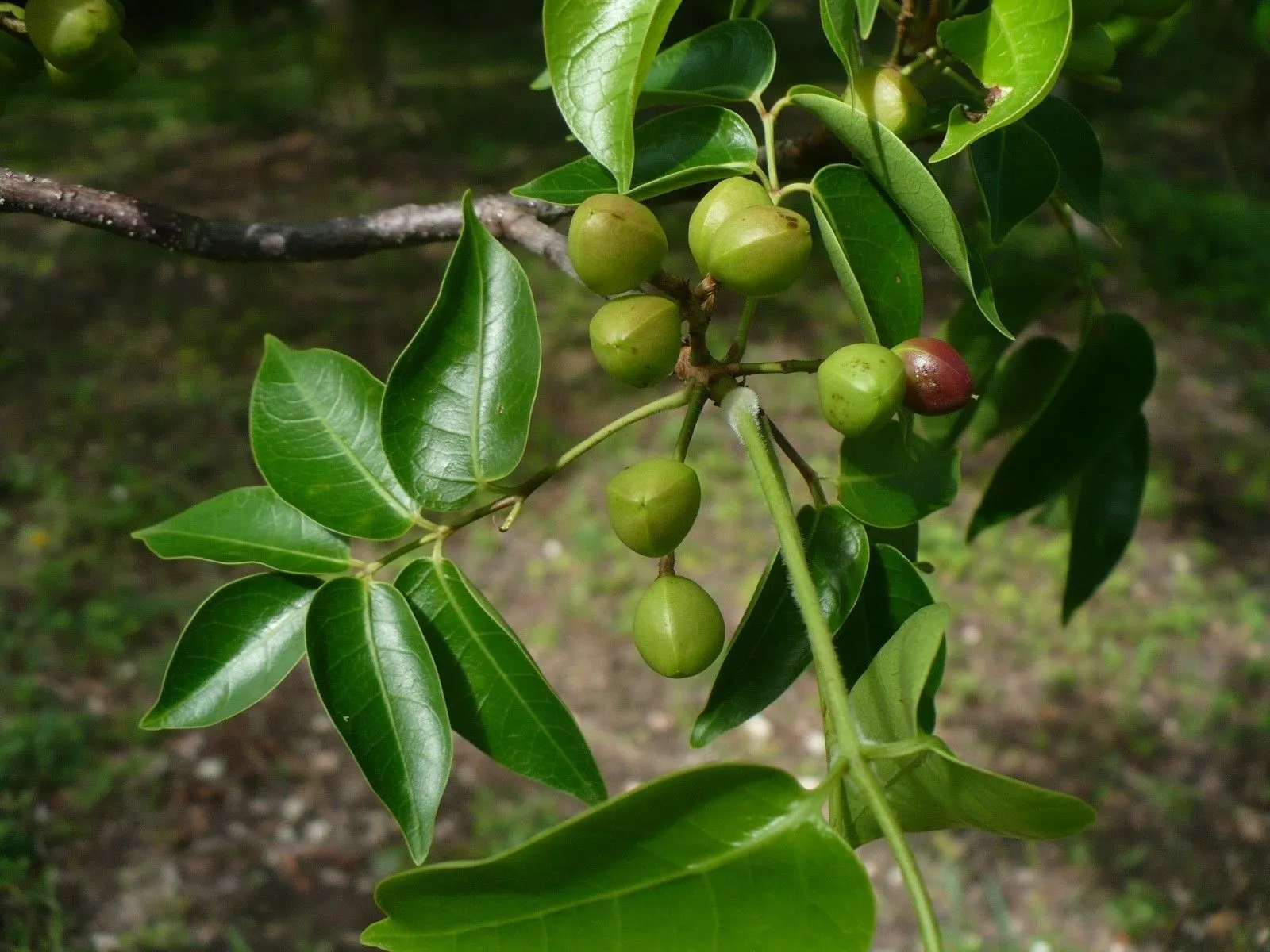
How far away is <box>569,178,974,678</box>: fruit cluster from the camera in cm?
71

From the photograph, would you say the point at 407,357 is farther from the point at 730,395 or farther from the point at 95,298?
the point at 95,298

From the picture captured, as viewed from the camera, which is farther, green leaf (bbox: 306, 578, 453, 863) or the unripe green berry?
the unripe green berry

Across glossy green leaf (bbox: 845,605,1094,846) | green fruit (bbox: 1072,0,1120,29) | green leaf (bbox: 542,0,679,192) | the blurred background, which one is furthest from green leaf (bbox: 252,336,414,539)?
the blurred background

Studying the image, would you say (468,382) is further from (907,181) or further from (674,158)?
(907,181)

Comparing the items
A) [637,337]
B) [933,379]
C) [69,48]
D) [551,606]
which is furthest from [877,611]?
[551,606]

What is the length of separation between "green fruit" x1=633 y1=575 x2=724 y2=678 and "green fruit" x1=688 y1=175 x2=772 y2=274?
0.80 ft

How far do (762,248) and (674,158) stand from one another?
139mm

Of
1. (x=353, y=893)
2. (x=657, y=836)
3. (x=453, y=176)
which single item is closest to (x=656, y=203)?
(x=657, y=836)

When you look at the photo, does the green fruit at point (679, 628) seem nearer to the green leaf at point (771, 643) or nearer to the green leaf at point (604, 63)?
the green leaf at point (771, 643)

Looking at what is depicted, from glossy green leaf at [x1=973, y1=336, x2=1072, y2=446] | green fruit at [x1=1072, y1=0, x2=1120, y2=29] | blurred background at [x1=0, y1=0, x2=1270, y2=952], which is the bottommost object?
blurred background at [x1=0, y1=0, x2=1270, y2=952]

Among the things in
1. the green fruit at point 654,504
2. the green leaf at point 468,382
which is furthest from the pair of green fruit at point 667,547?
the green leaf at point 468,382

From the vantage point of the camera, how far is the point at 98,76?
0.91m

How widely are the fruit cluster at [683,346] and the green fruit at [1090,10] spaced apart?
0.16 m

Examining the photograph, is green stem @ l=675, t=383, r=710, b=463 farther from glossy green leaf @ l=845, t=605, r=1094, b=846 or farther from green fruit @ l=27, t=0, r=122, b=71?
green fruit @ l=27, t=0, r=122, b=71
